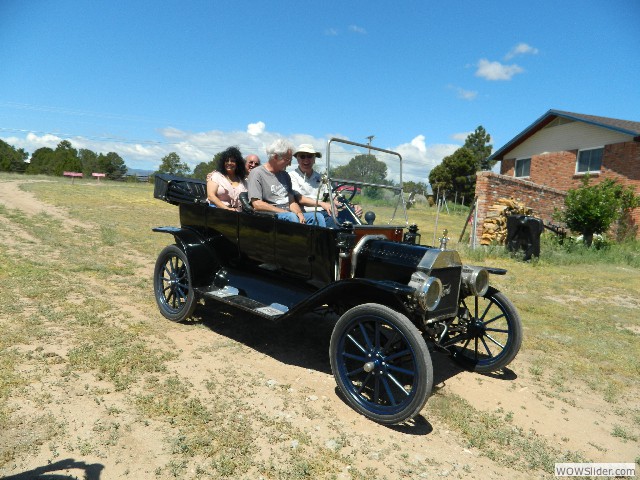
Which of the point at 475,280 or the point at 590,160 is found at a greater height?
the point at 590,160

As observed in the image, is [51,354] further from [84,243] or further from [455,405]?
[84,243]

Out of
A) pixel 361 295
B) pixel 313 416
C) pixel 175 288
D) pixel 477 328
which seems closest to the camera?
pixel 313 416

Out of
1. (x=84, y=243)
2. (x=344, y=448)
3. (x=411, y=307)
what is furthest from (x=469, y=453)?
(x=84, y=243)

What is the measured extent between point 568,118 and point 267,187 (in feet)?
52.1

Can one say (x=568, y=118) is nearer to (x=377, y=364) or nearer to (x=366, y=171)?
(x=366, y=171)

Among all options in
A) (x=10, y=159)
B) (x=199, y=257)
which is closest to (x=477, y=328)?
(x=199, y=257)

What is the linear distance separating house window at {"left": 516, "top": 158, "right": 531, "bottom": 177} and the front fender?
1699 centimetres

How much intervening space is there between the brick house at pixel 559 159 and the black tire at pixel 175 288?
9226 millimetres

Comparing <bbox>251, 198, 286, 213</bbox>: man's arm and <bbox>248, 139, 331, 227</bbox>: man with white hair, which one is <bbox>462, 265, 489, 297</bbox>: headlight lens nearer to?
<bbox>248, 139, 331, 227</bbox>: man with white hair

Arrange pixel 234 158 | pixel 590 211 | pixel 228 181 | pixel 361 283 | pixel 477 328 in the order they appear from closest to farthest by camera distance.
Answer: pixel 361 283 < pixel 477 328 < pixel 228 181 < pixel 234 158 < pixel 590 211

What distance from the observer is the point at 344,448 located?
266 centimetres

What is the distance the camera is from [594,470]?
2633mm

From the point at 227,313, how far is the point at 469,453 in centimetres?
311

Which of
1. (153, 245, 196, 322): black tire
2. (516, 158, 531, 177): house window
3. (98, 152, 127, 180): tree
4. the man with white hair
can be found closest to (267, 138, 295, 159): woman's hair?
the man with white hair
